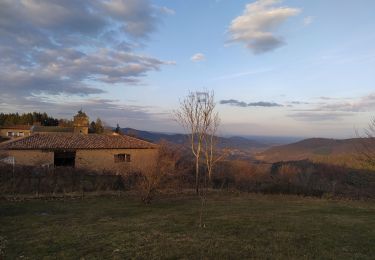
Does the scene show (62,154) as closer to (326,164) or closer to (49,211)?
(49,211)

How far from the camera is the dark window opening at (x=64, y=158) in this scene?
36.3 m

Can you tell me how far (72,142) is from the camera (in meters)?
37.4

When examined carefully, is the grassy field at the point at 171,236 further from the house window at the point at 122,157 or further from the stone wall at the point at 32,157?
the house window at the point at 122,157

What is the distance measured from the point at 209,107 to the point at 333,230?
13.3 meters

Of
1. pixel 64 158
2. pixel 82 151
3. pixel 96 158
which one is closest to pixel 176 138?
pixel 96 158

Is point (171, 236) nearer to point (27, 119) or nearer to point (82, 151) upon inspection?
point (82, 151)

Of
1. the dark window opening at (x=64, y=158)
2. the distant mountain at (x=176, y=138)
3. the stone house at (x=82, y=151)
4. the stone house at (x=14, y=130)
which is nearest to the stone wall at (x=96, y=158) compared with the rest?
the stone house at (x=82, y=151)

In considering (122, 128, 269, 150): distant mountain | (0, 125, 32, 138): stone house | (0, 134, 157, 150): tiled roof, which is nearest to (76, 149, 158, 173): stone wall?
(0, 134, 157, 150): tiled roof

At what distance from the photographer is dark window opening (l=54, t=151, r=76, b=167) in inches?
1429

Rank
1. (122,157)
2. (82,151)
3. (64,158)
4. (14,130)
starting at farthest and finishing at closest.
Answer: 1. (14,130)
2. (122,157)
3. (64,158)
4. (82,151)

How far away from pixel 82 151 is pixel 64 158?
2.08m

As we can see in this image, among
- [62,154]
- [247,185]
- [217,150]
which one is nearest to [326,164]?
[247,185]

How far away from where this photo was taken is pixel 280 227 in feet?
37.4

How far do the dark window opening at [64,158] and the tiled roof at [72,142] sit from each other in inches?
34.9
